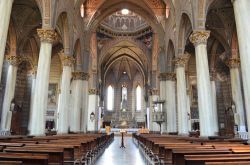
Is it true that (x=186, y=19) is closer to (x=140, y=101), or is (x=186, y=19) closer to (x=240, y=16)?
→ (x=240, y=16)

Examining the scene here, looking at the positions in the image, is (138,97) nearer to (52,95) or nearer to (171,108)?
(52,95)

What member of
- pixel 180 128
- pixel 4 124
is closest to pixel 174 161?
pixel 180 128

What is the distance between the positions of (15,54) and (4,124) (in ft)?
18.5

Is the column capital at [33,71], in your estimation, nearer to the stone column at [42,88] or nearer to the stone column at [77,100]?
the stone column at [77,100]

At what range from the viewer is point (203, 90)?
1172 cm

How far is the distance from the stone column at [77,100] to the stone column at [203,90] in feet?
38.2

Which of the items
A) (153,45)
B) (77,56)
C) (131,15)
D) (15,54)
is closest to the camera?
(15,54)

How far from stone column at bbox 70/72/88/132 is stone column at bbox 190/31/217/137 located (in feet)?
38.2

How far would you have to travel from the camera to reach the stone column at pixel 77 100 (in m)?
19.5

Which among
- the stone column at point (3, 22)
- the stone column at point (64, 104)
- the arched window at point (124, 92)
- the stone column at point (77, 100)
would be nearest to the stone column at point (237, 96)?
the stone column at point (64, 104)

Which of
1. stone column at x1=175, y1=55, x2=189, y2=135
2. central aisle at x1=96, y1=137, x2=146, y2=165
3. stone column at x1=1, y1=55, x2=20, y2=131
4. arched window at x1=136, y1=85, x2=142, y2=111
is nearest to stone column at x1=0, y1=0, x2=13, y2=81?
central aisle at x1=96, y1=137, x2=146, y2=165

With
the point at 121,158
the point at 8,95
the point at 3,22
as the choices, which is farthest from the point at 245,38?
the point at 8,95

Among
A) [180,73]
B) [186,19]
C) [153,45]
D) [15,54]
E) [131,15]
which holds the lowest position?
[180,73]

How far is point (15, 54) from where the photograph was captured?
58.9ft
